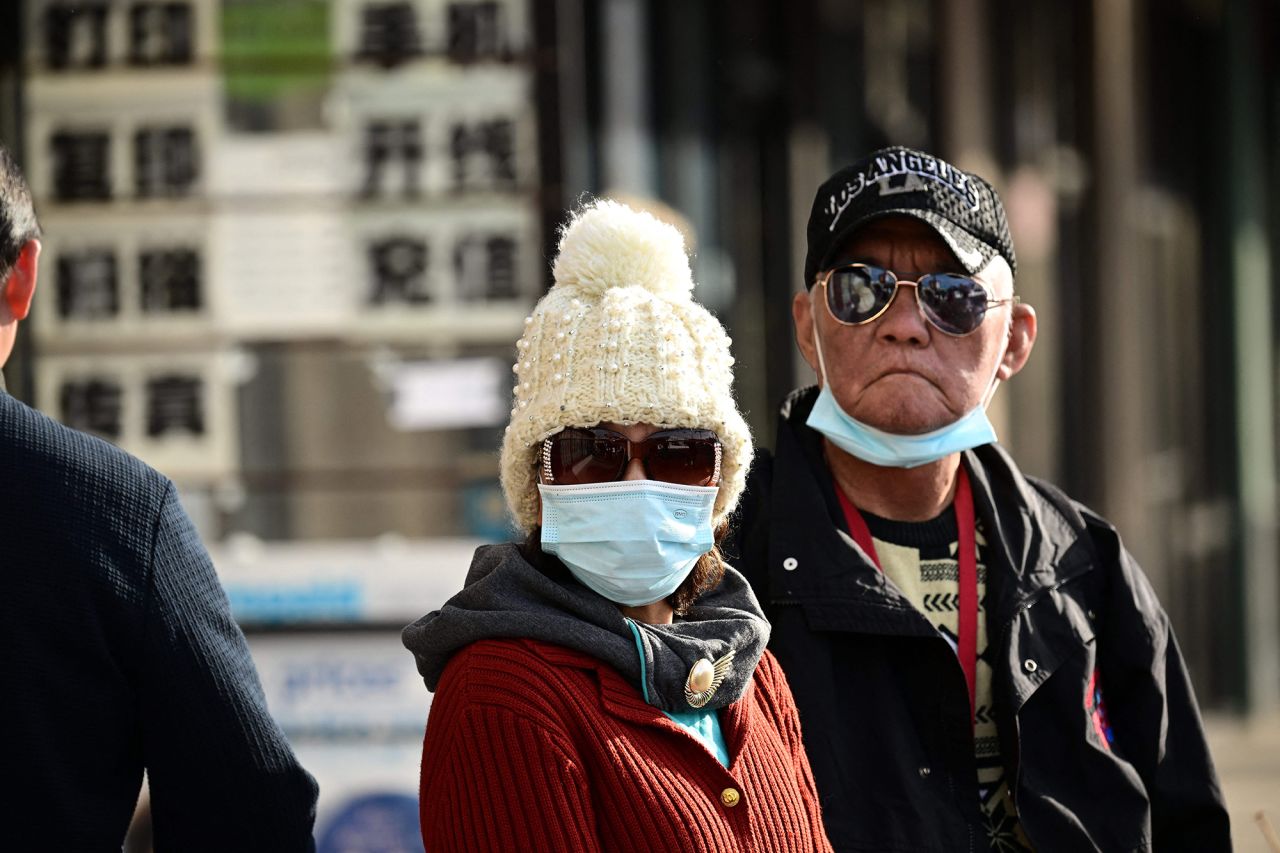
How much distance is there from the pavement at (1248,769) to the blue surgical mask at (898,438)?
3.77 meters

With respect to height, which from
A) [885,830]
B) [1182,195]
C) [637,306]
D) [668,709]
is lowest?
[885,830]

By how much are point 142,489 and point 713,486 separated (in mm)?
782

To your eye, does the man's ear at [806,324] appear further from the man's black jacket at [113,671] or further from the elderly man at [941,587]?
the man's black jacket at [113,671]

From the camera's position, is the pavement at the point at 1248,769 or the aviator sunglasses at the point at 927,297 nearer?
the aviator sunglasses at the point at 927,297

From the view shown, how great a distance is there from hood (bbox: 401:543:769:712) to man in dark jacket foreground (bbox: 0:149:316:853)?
0.28 m

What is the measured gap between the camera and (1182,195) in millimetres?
10344

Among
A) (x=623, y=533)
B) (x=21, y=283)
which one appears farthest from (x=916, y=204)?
(x=21, y=283)

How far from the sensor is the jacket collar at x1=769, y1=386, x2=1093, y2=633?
A: 2586 mm

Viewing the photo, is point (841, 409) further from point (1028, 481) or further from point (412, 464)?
point (412, 464)

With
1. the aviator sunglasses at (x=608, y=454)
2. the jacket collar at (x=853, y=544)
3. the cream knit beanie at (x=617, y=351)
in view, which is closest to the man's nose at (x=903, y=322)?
the jacket collar at (x=853, y=544)

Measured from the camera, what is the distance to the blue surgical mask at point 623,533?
2.22m

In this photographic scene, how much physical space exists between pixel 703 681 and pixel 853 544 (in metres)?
0.54

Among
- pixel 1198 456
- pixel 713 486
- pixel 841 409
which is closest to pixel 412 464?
pixel 841 409

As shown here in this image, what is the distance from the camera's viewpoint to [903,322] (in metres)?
2.69
